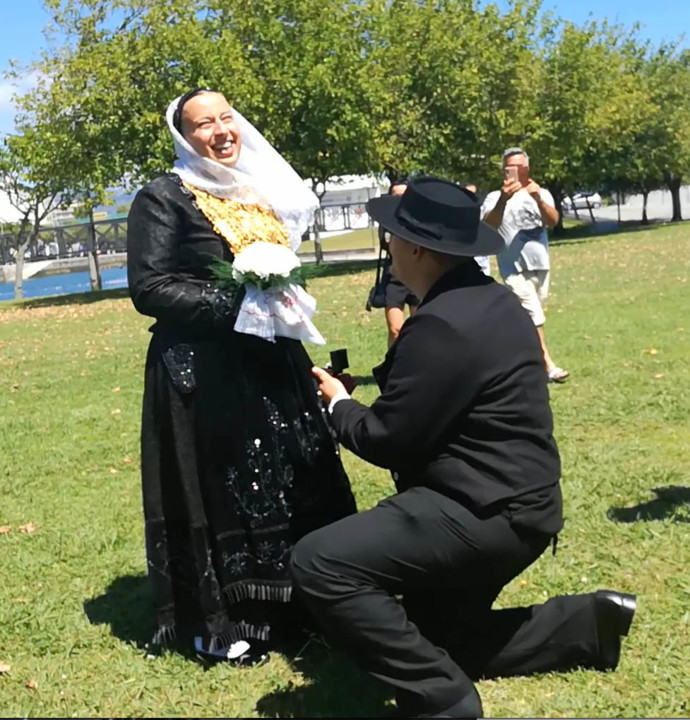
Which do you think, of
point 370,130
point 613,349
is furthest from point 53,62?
point 613,349

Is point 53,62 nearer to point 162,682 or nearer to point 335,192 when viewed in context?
point 162,682

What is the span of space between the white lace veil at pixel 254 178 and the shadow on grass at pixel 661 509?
2.34 metres

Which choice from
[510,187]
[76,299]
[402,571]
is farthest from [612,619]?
[76,299]

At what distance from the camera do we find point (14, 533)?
5.80 metres

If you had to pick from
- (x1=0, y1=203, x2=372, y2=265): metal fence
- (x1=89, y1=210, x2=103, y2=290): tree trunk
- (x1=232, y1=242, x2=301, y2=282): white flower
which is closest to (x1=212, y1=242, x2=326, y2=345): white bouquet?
(x1=232, y1=242, x2=301, y2=282): white flower

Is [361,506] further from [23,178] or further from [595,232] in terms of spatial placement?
[595,232]

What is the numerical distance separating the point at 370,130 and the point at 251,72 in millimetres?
3630

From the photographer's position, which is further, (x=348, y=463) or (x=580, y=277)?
(x=580, y=277)

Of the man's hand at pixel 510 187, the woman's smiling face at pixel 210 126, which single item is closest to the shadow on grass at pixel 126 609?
the woman's smiling face at pixel 210 126

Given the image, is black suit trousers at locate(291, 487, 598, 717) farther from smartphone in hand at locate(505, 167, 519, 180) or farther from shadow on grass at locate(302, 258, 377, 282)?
smartphone in hand at locate(505, 167, 519, 180)

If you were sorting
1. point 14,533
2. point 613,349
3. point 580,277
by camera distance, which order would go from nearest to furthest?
point 14,533
point 613,349
point 580,277

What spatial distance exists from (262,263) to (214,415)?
61 cm

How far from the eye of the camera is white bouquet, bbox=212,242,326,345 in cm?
372

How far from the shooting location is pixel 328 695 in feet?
12.0
